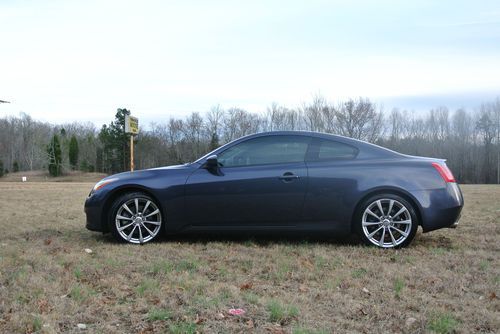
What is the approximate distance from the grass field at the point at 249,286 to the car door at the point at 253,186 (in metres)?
0.35

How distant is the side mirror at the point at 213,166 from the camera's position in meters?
5.69

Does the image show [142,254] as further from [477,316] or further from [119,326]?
[477,316]

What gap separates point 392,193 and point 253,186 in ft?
5.32

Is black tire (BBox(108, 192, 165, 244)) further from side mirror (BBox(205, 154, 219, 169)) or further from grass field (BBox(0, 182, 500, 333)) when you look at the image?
side mirror (BBox(205, 154, 219, 169))

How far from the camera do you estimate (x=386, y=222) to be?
17.8 feet

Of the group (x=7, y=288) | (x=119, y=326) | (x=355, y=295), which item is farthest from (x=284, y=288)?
(x=7, y=288)

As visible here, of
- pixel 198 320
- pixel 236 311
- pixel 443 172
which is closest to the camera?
pixel 198 320

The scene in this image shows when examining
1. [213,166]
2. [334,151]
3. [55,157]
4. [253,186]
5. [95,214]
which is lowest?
[95,214]

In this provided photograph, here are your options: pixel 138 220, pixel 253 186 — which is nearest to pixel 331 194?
pixel 253 186

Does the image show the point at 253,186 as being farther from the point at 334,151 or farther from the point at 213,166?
the point at 334,151

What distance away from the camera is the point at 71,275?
168 inches

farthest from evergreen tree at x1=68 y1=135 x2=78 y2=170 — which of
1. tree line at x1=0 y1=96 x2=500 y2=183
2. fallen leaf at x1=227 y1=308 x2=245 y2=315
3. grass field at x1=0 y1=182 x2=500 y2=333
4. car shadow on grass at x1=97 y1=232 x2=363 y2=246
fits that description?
fallen leaf at x1=227 y1=308 x2=245 y2=315

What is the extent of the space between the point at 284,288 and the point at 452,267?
1.85 m

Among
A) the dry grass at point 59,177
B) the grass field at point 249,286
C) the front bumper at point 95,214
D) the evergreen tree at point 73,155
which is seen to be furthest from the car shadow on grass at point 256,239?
the evergreen tree at point 73,155
